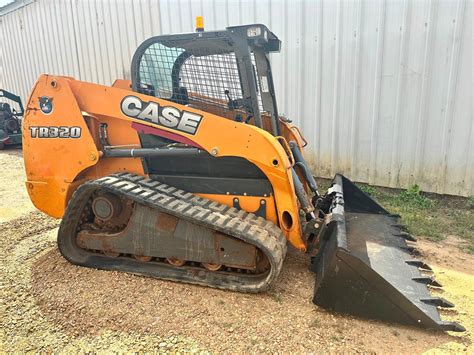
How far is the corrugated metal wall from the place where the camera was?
5.08 meters

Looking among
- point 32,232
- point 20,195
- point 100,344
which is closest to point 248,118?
point 100,344

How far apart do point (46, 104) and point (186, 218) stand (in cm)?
180

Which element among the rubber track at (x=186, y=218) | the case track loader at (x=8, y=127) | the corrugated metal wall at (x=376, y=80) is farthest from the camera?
the case track loader at (x=8, y=127)

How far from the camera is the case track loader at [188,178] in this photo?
2904 millimetres

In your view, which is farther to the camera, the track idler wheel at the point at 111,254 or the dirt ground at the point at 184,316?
the track idler wheel at the point at 111,254

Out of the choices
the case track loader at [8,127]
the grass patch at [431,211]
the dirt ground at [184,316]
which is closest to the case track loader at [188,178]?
the dirt ground at [184,316]

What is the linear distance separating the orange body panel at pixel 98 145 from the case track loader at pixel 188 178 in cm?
1

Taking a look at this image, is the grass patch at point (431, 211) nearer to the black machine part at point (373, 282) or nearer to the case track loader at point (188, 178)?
the case track loader at point (188, 178)

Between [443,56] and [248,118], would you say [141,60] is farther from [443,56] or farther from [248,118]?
[443,56]

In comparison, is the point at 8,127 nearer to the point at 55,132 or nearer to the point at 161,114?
the point at 55,132

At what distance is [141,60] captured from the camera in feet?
10.6

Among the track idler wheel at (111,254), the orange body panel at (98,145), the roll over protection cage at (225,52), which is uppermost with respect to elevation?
the roll over protection cage at (225,52)

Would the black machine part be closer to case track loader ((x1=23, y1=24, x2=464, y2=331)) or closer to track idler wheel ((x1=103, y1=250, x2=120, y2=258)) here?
case track loader ((x1=23, y1=24, x2=464, y2=331))

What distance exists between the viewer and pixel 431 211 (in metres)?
5.02
